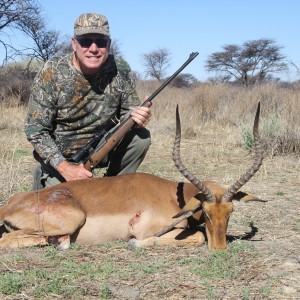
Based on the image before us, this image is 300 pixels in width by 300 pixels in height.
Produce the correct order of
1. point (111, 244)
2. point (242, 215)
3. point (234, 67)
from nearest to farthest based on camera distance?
point (111, 244), point (242, 215), point (234, 67)

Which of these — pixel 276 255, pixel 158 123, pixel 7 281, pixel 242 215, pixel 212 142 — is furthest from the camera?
pixel 158 123

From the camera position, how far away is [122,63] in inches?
231

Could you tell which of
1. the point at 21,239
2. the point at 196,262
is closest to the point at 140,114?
the point at 21,239

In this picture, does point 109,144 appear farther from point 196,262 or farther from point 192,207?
point 196,262

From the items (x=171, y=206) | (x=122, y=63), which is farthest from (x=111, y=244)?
(x=122, y=63)

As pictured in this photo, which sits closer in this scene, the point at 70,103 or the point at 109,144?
the point at 109,144

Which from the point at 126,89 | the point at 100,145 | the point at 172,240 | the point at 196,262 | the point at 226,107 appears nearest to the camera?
the point at 196,262

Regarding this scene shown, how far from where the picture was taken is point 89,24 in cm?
523

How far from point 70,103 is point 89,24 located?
81 cm

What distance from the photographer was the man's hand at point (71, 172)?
5.07 metres

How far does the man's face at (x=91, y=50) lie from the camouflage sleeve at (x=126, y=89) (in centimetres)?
43

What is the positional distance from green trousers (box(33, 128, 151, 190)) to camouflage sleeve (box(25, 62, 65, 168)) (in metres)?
0.47

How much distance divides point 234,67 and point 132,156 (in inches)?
1348

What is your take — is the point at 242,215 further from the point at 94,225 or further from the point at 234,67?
the point at 234,67
